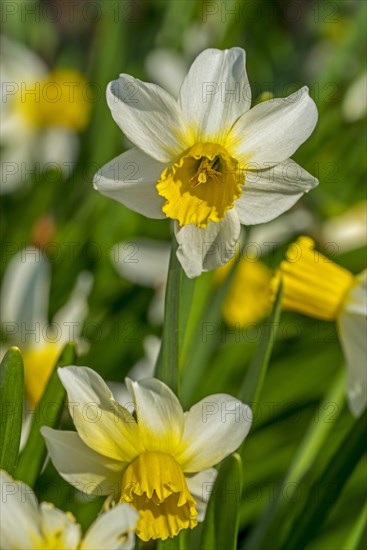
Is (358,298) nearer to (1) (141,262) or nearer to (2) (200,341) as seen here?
(2) (200,341)

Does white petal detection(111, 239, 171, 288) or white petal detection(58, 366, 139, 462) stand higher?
white petal detection(58, 366, 139, 462)

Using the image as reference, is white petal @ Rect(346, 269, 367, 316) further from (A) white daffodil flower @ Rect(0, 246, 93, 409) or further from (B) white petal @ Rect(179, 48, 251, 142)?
(A) white daffodil flower @ Rect(0, 246, 93, 409)

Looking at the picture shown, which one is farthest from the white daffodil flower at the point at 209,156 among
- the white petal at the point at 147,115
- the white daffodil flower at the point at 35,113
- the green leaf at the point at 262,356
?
the white daffodil flower at the point at 35,113

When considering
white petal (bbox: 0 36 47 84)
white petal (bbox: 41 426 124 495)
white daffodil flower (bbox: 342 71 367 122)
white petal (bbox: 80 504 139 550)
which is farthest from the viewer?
white petal (bbox: 0 36 47 84)

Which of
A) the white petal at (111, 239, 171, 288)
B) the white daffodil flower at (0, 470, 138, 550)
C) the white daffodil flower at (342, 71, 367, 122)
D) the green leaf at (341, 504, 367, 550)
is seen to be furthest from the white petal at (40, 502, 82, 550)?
the white daffodil flower at (342, 71, 367, 122)

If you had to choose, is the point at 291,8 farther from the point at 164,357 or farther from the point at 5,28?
the point at 164,357

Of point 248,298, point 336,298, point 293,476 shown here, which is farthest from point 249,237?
point 248,298
